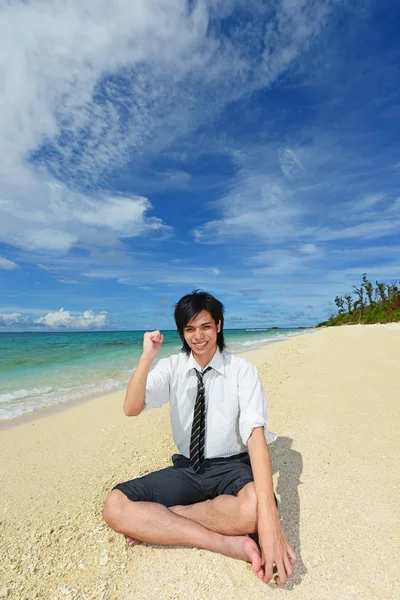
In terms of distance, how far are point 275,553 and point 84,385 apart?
9448 mm

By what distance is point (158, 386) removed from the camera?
3.34 metres

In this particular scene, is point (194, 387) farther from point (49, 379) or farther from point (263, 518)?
point (49, 379)

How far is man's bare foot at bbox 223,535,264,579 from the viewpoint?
2.41 m

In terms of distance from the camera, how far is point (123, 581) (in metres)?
2.50

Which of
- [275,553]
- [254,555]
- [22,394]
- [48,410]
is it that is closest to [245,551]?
[254,555]

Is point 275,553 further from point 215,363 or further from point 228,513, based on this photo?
point 215,363

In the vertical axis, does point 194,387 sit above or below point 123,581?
above

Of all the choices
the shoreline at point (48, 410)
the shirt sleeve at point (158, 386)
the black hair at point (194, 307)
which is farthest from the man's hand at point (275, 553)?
the shoreline at point (48, 410)

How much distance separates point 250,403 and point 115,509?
128 cm

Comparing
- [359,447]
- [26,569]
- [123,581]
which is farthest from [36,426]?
[359,447]

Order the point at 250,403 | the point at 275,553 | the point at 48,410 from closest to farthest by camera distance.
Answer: the point at 275,553
the point at 250,403
the point at 48,410

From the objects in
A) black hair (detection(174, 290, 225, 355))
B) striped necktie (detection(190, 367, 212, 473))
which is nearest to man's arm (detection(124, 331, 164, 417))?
black hair (detection(174, 290, 225, 355))

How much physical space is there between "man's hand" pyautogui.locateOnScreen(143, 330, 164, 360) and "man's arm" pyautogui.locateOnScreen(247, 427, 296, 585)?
105 centimetres

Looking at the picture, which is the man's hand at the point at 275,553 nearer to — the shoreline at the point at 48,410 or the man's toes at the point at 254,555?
the man's toes at the point at 254,555
